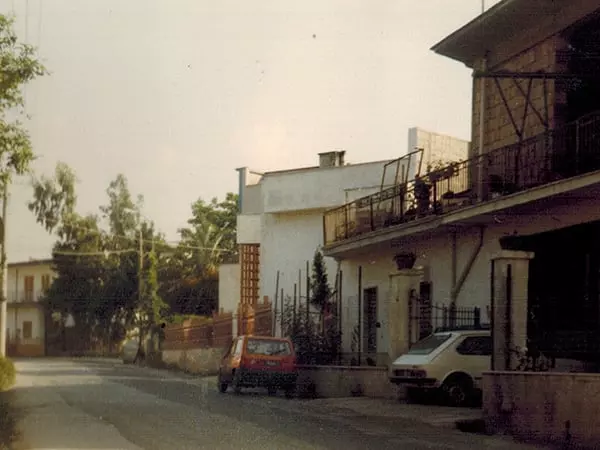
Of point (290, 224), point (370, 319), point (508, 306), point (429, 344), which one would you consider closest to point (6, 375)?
point (370, 319)

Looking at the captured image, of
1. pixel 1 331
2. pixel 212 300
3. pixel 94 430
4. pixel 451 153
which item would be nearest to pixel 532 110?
pixel 94 430

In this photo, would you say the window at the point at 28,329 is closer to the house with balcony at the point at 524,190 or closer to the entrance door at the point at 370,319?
the entrance door at the point at 370,319

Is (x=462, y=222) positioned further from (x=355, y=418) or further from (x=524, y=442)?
(x=524, y=442)

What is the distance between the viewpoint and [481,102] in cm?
2531

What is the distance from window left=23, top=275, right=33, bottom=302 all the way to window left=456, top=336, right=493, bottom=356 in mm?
71224

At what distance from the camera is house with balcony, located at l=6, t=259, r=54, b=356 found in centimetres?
8438

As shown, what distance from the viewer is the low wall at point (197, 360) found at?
43.2m

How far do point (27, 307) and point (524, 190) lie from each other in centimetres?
7252

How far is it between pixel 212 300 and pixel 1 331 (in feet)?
108

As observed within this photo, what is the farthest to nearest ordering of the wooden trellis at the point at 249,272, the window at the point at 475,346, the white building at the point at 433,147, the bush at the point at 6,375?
the wooden trellis at the point at 249,272 < the white building at the point at 433,147 < the bush at the point at 6,375 < the window at the point at 475,346

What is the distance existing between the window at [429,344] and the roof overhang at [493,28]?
6922 mm

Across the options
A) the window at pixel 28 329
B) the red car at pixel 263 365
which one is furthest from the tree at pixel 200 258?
the red car at pixel 263 365

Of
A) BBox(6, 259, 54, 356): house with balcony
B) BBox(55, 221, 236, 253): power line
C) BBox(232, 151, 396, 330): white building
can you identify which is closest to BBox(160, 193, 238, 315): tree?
BBox(55, 221, 236, 253): power line

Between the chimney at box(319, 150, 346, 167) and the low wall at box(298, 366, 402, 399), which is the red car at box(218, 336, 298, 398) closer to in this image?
the low wall at box(298, 366, 402, 399)
